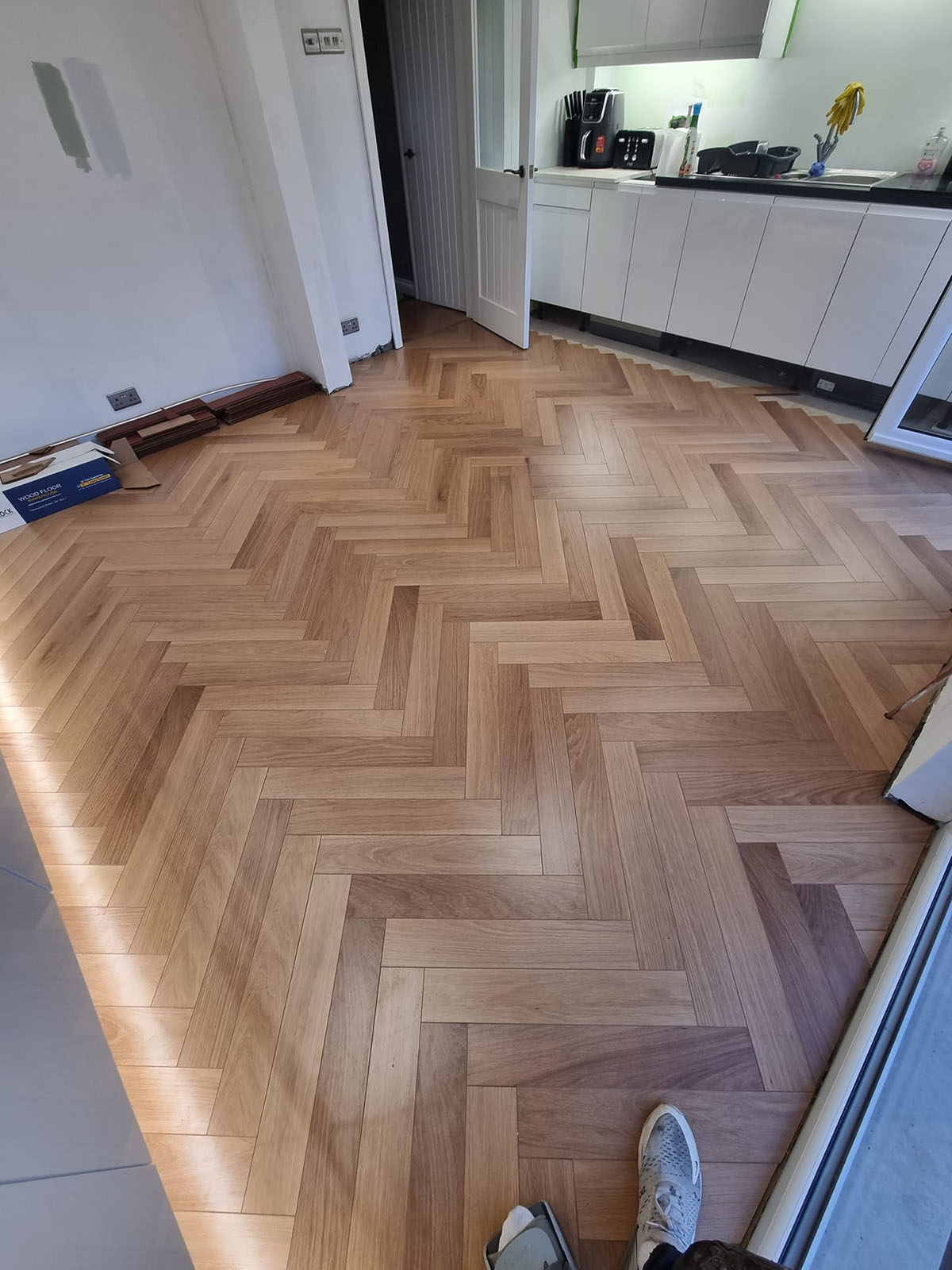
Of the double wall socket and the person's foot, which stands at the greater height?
the double wall socket

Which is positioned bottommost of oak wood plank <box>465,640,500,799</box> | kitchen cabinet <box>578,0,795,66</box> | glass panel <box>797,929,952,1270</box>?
oak wood plank <box>465,640,500,799</box>

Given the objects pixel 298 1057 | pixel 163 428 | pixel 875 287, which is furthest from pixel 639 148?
pixel 298 1057

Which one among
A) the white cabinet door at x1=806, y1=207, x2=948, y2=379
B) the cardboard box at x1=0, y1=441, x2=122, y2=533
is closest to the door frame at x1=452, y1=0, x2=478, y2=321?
the white cabinet door at x1=806, y1=207, x2=948, y2=379

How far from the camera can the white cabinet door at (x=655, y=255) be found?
10.6ft

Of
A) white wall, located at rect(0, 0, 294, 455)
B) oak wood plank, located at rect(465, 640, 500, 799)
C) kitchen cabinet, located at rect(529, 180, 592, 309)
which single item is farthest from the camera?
kitchen cabinet, located at rect(529, 180, 592, 309)

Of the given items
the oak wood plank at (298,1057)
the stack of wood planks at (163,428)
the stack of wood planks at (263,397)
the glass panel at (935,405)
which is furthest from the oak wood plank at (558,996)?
the stack of wood planks at (263,397)

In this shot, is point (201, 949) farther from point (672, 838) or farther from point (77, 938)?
point (672, 838)

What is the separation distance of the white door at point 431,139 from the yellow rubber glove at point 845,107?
218 cm

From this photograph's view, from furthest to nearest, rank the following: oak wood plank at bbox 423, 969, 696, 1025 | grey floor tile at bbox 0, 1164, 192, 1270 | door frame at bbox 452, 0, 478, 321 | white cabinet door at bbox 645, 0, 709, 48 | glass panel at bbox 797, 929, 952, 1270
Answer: door frame at bbox 452, 0, 478, 321 → white cabinet door at bbox 645, 0, 709, 48 → oak wood plank at bbox 423, 969, 696, 1025 → glass panel at bbox 797, 929, 952, 1270 → grey floor tile at bbox 0, 1164, 192, 1270

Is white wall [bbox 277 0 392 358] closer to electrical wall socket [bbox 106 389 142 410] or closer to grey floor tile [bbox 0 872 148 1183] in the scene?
electrical wall socket [bbox 106 389 142 410]

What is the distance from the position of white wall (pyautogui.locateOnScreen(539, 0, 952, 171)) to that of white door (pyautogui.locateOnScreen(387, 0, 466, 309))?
2.29 ft

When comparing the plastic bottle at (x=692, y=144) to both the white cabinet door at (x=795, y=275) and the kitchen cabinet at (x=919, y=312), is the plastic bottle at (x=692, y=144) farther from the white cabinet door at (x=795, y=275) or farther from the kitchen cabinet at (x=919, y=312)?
the kitchen cabinet at (x=919, y=312)

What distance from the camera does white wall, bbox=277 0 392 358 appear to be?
9.10 ft

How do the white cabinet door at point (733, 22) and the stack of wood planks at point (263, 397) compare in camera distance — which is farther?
the stack of wood planks at point (263, 397)
